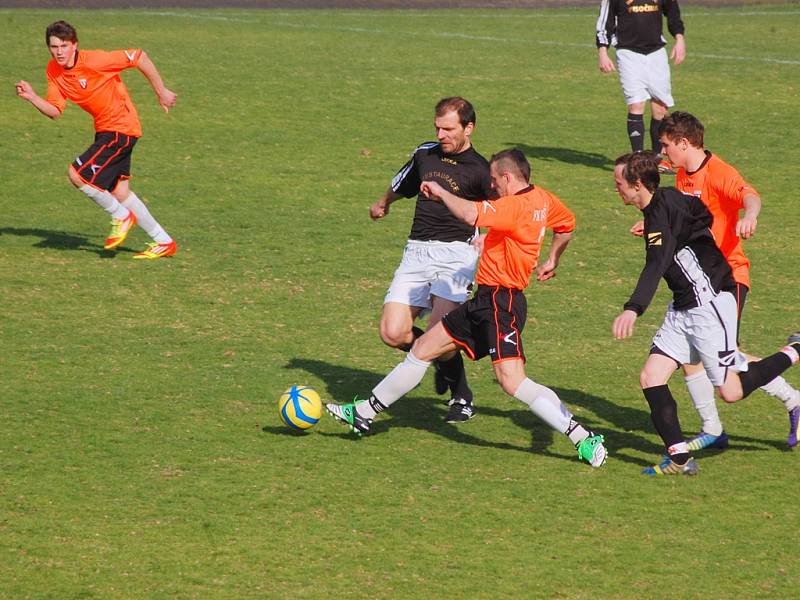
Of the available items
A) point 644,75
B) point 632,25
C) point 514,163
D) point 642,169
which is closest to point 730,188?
point 642,169

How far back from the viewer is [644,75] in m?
16.8

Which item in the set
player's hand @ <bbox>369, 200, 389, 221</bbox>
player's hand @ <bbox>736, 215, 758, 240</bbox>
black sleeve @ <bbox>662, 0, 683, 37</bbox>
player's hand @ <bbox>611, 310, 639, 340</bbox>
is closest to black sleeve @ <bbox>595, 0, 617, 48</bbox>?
black sleeve @ <bbox>662, 0, 683, 37</bbox>

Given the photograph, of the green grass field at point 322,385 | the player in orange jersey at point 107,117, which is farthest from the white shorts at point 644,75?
the player in orange jersey at point 107,117

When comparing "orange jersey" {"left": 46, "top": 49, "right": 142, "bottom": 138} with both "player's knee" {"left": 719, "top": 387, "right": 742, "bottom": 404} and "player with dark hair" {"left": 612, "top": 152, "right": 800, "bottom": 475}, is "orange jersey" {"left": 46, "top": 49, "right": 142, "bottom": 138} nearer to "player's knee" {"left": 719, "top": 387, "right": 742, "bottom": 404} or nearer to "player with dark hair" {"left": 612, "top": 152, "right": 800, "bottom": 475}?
"player with dark hair" {"left": 612, "top": 152, "right": 800, "bottom": 475}

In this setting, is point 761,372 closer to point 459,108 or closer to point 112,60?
point 459,108

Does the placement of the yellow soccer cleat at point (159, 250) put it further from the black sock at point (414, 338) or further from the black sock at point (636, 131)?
the black sock at point (636, 131)

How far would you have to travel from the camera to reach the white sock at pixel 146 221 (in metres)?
13.2

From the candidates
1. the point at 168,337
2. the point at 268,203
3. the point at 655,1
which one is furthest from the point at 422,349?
the point at 655,1

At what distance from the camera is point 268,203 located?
611 inches

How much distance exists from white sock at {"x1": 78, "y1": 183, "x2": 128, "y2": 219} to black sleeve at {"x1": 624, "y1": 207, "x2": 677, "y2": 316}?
716cm

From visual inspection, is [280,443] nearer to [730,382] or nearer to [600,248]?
[730,382]

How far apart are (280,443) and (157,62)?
16119mm

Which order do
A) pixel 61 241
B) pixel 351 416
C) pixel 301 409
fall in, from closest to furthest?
pixel 301 409
pixel 351 416
pixel 61 241

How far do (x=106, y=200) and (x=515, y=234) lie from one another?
6465mm
